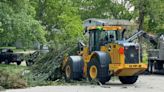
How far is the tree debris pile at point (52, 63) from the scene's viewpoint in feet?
80.0

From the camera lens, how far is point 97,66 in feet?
75.2

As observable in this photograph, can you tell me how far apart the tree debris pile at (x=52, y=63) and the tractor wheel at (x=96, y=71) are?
1.98 m

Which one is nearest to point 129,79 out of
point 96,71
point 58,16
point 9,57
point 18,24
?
point 96,71

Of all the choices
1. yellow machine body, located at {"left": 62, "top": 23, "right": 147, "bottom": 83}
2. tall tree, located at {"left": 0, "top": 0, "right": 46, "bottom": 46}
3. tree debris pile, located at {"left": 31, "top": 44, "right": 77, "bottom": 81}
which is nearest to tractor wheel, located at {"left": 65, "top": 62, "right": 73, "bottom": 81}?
tree debris pile, located at {"left": 31, "top": 44, "right": 77, "bottom": 81}

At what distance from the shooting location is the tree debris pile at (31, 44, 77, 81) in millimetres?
24375

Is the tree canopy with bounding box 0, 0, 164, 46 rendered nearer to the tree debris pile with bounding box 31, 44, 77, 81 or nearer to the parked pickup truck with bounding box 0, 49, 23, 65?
the parked pickup truck with bounding box 0, 49, 23, 65

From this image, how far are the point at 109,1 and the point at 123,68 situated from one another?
52.2 m

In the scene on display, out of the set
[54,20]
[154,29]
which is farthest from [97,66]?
[154,29]

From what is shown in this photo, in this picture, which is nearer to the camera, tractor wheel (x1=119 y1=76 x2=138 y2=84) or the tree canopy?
tractor wheel (x1=119 y1=76 x2=138 y2=84)

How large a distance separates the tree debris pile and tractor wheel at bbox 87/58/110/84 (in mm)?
1975

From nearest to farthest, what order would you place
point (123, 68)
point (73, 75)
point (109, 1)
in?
point (123, 68), point (73, 75), point (109, 1)

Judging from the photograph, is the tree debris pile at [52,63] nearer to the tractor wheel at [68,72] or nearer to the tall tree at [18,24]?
the tractor wheel at [68,72]

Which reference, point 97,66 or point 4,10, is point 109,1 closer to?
point 4,10

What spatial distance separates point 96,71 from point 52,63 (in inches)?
111
